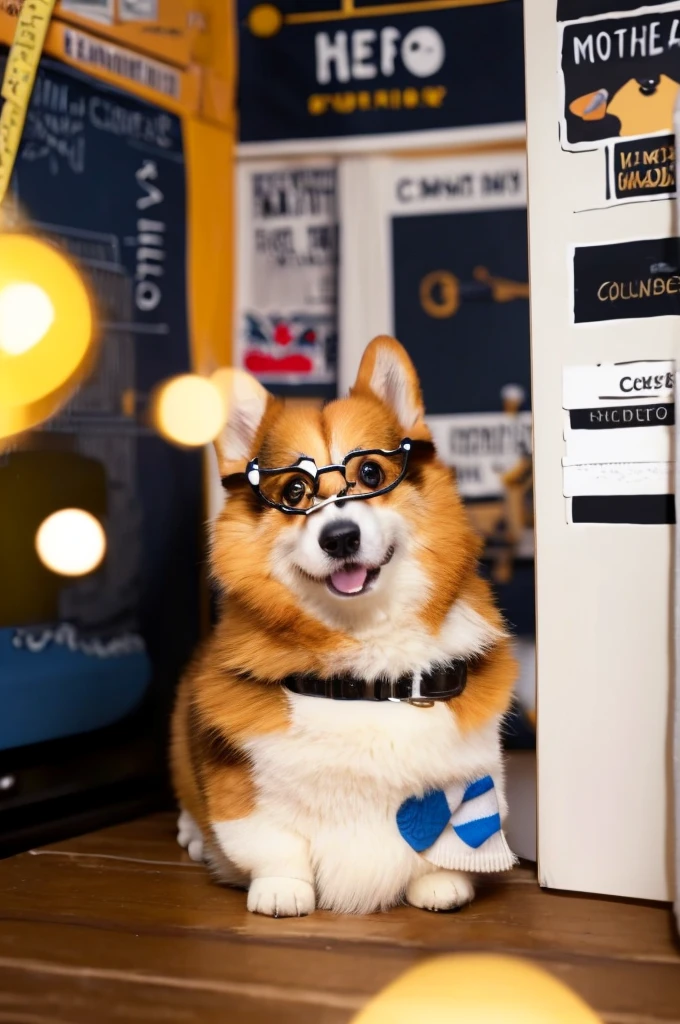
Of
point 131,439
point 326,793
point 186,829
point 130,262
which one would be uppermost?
point 130,262

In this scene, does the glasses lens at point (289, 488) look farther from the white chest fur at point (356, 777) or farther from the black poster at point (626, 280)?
the black poster at point (626, 280)

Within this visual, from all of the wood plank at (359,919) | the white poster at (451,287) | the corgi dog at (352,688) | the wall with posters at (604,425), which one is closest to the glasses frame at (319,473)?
the corgi dog at (352,688)

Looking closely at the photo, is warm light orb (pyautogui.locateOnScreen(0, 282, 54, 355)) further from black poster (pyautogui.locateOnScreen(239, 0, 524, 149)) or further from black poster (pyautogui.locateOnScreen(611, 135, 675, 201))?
black poster (pyautogui.locateOnScreen(611, 135, 675, 201))

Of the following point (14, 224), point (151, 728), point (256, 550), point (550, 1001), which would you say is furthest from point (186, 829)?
point (14, 224)

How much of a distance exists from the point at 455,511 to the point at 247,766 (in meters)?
0.40

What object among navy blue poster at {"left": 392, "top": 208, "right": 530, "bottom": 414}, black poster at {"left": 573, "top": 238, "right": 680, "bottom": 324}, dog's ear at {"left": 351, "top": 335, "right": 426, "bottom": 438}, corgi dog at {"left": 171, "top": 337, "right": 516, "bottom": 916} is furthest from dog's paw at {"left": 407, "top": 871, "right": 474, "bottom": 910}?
navy blue poster at {"left": 392, "top": 208, "right": 530, "bottom": 414}

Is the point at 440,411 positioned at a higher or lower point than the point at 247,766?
higher

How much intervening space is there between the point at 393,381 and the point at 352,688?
385 mm

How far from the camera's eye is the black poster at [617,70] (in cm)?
111

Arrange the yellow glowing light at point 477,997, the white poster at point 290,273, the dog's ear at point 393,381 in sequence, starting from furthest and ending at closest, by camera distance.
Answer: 1. the white poster at point 290,273
2. the dog's ear at point 393,381
3. the yellow glowing light at point 477,997

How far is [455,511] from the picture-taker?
1.17 m

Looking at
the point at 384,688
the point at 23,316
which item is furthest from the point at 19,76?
the point at 384,688

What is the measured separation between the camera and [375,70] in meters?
1.82

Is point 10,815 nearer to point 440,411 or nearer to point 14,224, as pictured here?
point 14,224
